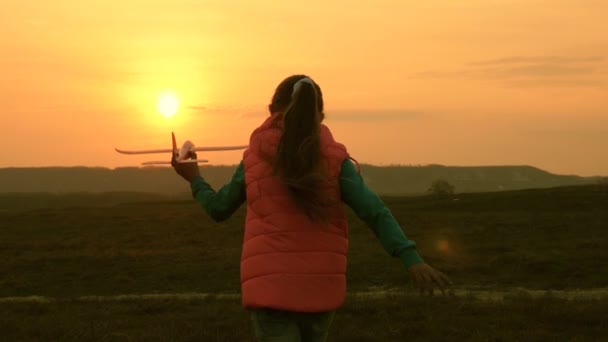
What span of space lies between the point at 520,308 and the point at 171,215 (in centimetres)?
3477

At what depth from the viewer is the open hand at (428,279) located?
4.65 meters

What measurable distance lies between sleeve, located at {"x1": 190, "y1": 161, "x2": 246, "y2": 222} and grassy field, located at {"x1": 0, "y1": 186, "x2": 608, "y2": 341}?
6.72 m

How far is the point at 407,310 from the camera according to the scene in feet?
46.1

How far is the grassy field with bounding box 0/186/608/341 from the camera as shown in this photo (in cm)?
1274

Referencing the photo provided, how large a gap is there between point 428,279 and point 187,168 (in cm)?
162

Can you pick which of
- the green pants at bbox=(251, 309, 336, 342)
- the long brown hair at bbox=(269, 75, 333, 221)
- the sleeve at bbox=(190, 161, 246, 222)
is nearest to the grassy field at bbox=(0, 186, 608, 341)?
the sleeve at bbox=(190, 161, 246, 222)

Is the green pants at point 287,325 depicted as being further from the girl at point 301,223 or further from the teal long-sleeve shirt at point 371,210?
the teal long-sleeve shirt at point 371,210

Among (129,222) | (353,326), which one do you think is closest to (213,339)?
(353,326)

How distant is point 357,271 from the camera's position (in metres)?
24.8

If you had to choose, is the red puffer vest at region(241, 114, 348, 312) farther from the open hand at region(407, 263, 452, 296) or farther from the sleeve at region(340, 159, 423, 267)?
the open hand at region(407, 263, 452, 296)

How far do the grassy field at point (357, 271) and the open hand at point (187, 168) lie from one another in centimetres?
661

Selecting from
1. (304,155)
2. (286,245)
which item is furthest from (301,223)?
(304,155)

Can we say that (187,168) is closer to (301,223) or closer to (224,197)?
(224,197)

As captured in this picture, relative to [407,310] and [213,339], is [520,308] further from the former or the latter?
[213,339]
